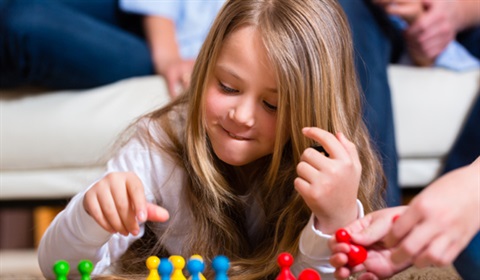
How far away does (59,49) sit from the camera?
1.34 m

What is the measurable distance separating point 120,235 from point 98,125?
381 millimetres

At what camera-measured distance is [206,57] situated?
951 millimetres

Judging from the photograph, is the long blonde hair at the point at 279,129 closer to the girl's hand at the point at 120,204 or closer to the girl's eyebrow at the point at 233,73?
the girl's eyebrow at the point at 233,73

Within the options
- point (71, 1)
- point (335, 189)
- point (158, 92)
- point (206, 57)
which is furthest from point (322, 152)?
point (71, 1)

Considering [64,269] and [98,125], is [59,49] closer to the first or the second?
[98,125]

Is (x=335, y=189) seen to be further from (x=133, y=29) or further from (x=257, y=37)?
(x=133, y=29)

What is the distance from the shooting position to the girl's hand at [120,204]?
801mm

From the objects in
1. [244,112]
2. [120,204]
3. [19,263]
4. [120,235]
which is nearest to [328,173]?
[244,112]

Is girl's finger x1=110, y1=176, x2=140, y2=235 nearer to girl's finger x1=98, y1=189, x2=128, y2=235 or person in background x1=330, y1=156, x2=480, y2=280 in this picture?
girl's finger x1=98, y1=189, x2=128, y2=235

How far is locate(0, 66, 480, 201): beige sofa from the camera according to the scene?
4.46 ft

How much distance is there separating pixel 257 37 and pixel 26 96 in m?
0.64

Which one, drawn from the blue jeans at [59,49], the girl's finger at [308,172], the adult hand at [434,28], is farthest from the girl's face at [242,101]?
the adult hand at [434,28]

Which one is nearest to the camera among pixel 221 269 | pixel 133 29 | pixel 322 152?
pixel 221 269

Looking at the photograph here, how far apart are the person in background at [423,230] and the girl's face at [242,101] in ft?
0.60
